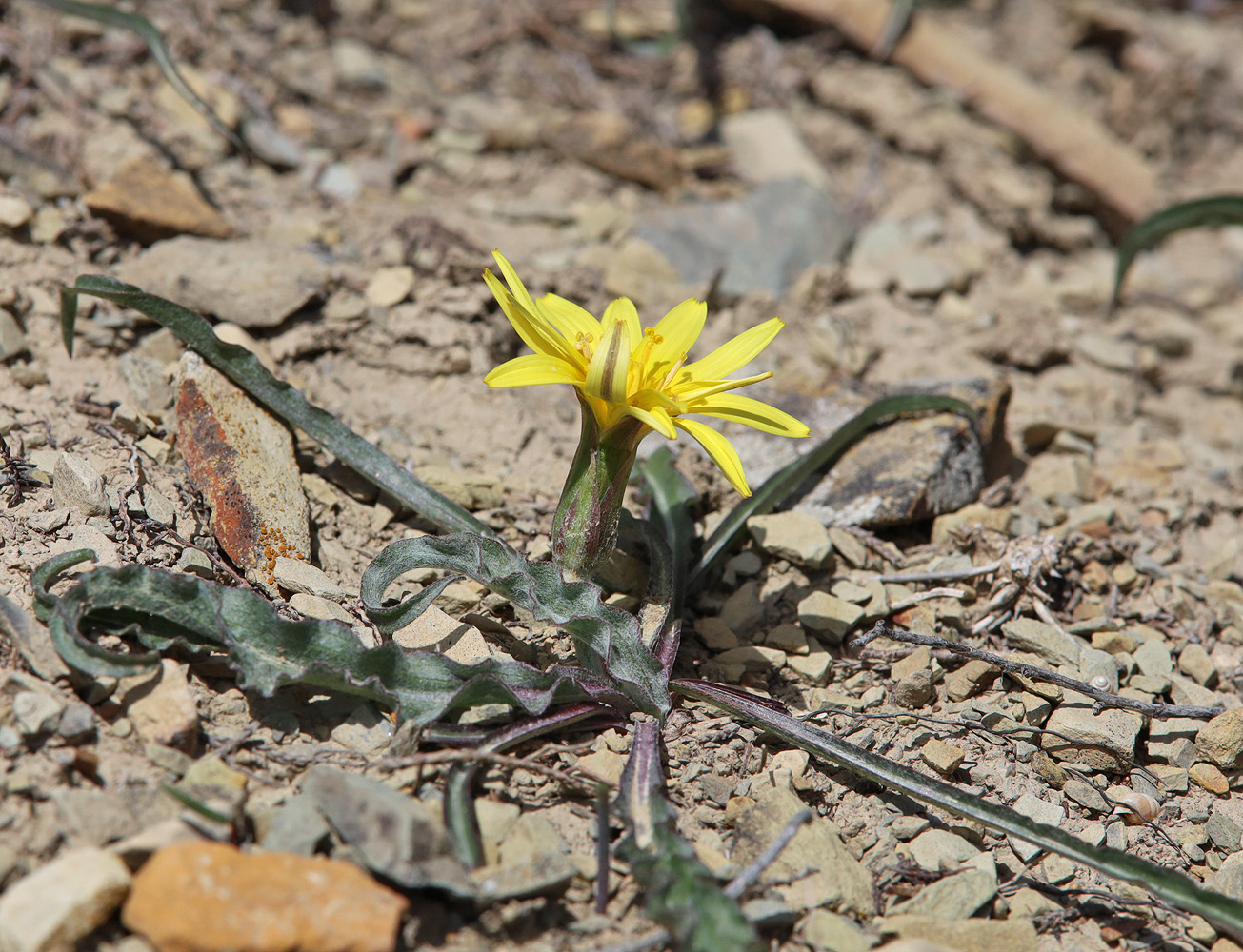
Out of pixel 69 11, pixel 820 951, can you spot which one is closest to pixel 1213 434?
pixel 820 951

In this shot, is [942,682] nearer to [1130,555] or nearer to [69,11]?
[1130,555]

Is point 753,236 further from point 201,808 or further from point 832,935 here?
point 201,808

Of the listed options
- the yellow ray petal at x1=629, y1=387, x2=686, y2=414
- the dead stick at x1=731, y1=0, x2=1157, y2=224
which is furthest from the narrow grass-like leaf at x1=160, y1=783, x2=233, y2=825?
the dead stick at x1=731, y1=0, x2=1157, y2=224

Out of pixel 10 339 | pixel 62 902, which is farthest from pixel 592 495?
pixel 10 339

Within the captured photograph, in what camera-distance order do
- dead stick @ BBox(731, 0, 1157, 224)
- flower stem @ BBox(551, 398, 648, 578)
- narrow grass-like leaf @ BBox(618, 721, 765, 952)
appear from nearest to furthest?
narrow grass-like leaf @ BBox(618, 721, 765, 952), flower stem @ BBox(551, 398, 648, 578), dead stick @ BBox(731, 0, 1157, 224)

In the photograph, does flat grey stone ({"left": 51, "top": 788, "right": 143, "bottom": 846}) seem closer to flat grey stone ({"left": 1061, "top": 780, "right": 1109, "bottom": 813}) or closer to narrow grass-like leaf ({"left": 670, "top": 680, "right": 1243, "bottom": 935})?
narrow grass-like leaf ({"left": 670, "top": 680, "right": 1243, "bottom": 935})
